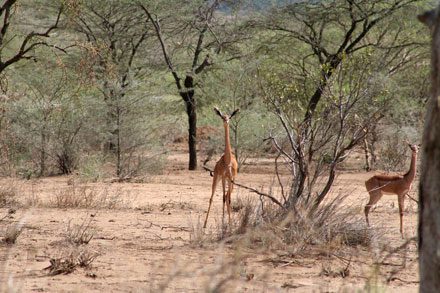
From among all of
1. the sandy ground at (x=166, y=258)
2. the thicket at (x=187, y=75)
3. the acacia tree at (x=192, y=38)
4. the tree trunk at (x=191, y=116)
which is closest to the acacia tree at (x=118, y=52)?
the thicket at (x=187, y=75)

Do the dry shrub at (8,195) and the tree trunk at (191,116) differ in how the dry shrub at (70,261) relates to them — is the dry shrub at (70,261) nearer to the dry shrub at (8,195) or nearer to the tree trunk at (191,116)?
the dry shrub at (8,195)

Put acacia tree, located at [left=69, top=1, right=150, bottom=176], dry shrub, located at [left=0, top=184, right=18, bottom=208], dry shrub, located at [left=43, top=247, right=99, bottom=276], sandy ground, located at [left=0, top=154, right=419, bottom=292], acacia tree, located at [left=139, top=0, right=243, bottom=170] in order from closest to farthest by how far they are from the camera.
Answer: sandy ground, located at [left=0, top=154, right=419, bottom=292] < dry shrub, located at [left=43, top=247, right=99, bottom=276] < dry shrub, located at [left=0, top=184, right=18, bottom=208] < acacia tree, located at [left=69, top=1, right=150, bottom=176] < acacia tree, located at [left=139, top=0, right=243, bottom=170]

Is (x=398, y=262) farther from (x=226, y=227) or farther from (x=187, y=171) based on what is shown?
(x=187, y=171)

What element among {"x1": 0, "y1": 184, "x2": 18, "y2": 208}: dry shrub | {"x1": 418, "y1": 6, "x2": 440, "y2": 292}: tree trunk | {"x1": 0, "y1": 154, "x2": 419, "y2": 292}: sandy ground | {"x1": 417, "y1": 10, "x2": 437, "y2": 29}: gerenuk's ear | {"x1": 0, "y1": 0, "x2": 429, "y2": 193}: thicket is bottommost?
{"x1": 0, "y1": 154, "x2": 419, "y2": 292}: sandy ground

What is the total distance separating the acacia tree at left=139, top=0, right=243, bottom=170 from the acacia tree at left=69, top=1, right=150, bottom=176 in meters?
0.62

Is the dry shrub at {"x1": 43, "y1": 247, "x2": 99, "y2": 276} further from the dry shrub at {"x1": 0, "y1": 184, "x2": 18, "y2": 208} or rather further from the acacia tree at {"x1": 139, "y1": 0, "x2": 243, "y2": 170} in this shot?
the acacia tree at {"x1": 139, "y1": 0, "x2": 243, "y2": 170}

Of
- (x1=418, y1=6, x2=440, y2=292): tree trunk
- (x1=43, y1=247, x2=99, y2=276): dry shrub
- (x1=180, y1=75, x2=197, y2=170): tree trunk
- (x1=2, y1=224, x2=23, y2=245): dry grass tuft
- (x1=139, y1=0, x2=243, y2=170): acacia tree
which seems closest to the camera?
(x1=418, y1=6, x2=440, y2=292): tree trunk

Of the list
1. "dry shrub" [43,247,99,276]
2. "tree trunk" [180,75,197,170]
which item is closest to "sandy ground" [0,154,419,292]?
"dry shrub" [43,247,99,276]

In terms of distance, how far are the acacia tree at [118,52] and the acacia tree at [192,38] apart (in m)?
0.62

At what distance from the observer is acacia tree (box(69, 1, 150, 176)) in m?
20.6

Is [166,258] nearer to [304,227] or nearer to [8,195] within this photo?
[304,227]

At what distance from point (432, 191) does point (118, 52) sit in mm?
21697

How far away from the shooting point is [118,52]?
80.4 ft

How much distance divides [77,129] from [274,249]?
12797 mm
